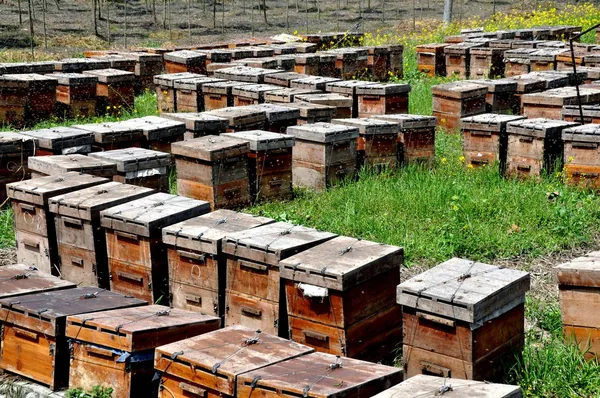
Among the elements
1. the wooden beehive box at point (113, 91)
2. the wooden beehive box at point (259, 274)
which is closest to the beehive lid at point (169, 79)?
the wooden beehive box at point (113, 91)

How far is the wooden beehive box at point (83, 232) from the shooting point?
8828mm

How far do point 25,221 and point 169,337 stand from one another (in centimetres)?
322

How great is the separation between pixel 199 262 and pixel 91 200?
1561mm

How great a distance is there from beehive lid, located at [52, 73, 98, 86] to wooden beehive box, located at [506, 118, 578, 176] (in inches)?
326

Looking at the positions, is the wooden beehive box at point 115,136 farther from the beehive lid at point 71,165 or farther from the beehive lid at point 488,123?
the beehive lid at point 488,123

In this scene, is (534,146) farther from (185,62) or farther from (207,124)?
(185,62)

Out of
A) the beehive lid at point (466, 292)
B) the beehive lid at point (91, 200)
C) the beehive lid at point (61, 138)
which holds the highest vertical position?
the beehive lid at point (61, 138)

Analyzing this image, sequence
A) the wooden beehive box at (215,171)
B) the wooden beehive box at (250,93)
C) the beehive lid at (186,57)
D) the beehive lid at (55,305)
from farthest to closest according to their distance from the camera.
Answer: the beehive lid at (186,57) → the wooden beehive box at (250,93) → the wooden beehive box at (215,171) → the beehive lid at (55,305)

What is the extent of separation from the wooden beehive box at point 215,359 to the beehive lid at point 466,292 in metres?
0.91

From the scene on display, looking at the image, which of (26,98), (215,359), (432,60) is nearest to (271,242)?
(215,359)

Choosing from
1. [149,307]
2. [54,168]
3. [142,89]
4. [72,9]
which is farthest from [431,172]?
[72,9]

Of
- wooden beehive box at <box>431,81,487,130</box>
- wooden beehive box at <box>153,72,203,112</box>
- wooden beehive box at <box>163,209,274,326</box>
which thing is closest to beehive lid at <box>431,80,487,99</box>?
wooden beehive box at <box>431,81,487,130</box>

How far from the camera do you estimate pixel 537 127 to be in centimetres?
1228

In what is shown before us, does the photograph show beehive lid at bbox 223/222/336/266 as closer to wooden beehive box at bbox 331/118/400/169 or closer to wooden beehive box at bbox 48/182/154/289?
wooden beehive box at bbox 48/182/154/289
